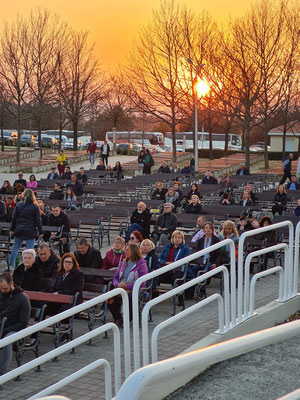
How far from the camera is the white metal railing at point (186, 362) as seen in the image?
3258mm

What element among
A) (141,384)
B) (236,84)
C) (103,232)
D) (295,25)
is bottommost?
(103,232)

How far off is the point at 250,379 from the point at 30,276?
5.02 meters

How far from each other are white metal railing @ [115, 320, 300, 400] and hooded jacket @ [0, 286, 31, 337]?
5.55m

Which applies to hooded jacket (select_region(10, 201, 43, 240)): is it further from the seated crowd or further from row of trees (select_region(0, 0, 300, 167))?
row of trees (select_region(0, 0, 300, 167))

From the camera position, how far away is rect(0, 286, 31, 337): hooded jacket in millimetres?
8828

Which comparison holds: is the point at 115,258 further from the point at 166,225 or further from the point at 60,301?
the point at 166,225

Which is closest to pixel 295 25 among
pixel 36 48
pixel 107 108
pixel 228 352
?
pixel 36 48

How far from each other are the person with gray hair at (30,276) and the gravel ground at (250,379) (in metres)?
4.55

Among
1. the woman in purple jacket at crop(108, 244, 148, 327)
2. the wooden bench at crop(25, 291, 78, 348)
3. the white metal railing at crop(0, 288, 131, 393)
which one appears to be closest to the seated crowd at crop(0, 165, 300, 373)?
the woman in purple jacket at crop(108, 244, 148, 327)

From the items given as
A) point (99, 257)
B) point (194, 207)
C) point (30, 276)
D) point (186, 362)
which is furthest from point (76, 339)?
point (194, 207)

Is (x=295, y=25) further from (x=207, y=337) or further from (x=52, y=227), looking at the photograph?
(x=207, y=337)

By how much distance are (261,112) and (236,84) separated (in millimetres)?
2633

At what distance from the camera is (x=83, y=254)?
39.7 ft

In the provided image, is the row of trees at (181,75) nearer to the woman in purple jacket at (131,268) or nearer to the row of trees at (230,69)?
the row of trees at (230,69)
